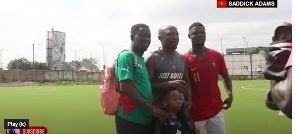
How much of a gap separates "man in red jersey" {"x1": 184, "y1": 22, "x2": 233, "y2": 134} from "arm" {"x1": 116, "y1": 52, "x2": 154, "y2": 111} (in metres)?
0.60

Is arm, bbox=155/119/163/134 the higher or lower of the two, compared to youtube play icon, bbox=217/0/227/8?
lower

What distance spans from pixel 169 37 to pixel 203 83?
42cm

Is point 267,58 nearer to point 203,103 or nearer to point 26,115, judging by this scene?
point 203,103

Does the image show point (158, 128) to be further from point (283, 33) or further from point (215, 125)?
point (283, 33)

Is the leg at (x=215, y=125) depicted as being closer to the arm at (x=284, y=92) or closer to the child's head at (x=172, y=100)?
the child's head at (x=172, y=100)

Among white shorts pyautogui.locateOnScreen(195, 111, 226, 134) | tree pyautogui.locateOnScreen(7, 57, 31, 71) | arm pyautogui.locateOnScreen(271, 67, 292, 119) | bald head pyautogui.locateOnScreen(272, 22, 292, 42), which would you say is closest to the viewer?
arm pyautogui.locateOnScreen(271, 67, 292, 119)

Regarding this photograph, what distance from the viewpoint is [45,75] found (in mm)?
13859

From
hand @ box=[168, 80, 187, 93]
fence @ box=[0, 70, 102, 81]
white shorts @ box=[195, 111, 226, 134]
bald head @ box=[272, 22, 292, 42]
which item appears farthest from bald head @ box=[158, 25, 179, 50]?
fence @ box=[0, 70, 102, 81]

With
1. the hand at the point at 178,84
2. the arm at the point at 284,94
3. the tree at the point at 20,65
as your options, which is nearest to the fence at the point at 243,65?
the hand at the point at 178,84

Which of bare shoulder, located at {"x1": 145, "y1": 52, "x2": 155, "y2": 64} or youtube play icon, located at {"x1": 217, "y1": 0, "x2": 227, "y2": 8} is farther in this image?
youtube play icon, located at {"x1": 217, "y1": 0, "x2": 227, "y2": 8}

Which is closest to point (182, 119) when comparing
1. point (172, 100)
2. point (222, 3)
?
point (172, 100)

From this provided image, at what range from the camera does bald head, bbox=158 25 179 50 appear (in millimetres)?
1946

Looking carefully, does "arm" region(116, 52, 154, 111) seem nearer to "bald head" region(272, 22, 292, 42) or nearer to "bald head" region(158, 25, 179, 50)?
"bald head" region(158, 25, 179, 50)

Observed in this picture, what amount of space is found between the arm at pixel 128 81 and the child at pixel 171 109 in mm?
125
